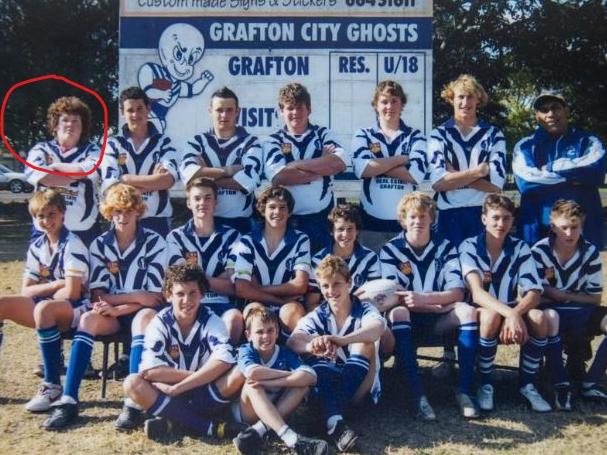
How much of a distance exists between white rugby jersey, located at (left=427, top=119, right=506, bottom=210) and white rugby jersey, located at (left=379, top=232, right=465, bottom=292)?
629 millimetres

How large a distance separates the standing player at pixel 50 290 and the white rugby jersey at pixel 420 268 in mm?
1986

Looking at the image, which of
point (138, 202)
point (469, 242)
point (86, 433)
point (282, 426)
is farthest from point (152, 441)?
point (469, 242)

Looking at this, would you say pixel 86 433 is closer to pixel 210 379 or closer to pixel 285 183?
pixel 210 379

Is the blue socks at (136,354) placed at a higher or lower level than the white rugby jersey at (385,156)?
lower

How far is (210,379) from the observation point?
412 centimetres

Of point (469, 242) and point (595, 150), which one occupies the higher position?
point (595, 150)

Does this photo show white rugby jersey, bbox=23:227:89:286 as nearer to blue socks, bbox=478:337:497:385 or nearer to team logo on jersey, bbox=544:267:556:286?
blue socks, bbox=478:337:497:385

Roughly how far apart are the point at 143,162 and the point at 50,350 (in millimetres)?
1524

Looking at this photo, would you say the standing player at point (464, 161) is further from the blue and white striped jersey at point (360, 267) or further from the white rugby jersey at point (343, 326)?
the white rugby jersey at point (343, 326)

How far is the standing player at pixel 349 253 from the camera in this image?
4711 mm

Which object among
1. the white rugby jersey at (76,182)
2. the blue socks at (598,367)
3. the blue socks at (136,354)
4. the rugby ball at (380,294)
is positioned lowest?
the blue socks at (598,367)

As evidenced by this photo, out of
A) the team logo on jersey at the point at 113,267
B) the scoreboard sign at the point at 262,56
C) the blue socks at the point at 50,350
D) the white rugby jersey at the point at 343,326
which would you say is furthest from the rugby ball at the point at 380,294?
the scoreboard sign at the point at 262,56

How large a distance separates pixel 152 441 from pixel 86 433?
0.42 metres

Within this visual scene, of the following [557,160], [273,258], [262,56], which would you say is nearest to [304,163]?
[273,258]
